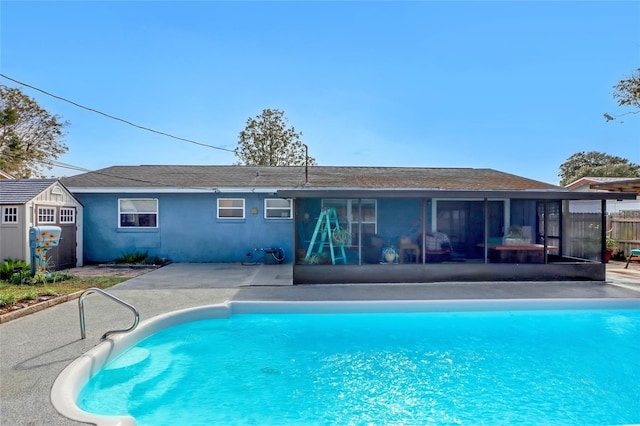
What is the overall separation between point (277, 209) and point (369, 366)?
25.2 ft

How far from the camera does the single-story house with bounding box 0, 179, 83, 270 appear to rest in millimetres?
9547

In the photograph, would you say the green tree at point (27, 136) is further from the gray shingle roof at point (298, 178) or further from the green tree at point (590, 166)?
the green tree at point (590, 166)

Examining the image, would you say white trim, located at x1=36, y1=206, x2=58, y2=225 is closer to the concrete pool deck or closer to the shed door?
the shed door

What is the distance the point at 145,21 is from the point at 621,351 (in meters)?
A: 13.6

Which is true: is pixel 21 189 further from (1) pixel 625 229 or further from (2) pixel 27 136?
(2) pixel 27 136

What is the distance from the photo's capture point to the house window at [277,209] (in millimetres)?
12375

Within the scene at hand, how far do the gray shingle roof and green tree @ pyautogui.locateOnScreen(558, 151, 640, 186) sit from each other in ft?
82.6

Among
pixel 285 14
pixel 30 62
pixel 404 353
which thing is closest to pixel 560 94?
pixel 285 14

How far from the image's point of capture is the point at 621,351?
5.86m

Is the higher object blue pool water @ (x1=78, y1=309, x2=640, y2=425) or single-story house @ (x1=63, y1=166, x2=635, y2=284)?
single-story house @ (x1=63, y1=166, x2=635, y2=284)

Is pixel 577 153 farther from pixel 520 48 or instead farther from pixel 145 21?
pixel 145 21

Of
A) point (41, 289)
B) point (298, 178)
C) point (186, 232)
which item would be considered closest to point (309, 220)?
point (298, 178)

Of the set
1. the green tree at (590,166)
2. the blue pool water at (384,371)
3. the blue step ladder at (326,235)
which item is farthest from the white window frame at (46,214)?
the green tree at (590,166)

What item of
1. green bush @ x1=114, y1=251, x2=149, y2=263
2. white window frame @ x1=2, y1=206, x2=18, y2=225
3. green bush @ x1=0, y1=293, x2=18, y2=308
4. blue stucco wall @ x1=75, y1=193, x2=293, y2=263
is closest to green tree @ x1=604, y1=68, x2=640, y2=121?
blue stucco wall @ x1=75, y1=193, x2=293, y2=263
